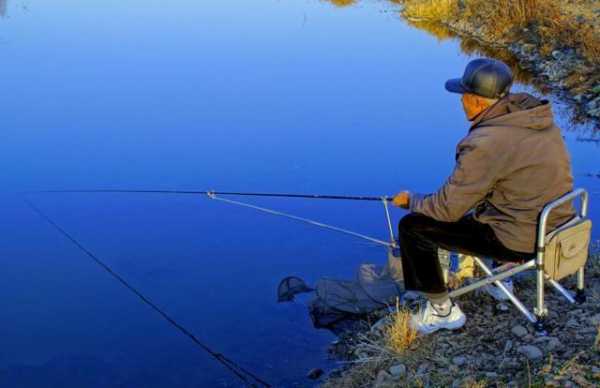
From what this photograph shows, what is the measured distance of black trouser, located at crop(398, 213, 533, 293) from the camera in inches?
159

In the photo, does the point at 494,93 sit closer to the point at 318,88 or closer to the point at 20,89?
the point at 318,88

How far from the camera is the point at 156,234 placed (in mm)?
7238

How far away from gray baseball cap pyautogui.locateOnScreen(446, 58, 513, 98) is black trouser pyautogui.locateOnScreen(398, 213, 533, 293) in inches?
26.2

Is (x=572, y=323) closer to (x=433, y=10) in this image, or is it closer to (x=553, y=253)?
Result: (x=553, y=253)

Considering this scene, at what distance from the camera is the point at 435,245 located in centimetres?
414

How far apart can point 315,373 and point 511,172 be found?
6.81 feet

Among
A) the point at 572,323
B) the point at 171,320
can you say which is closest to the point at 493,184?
the point at 572,323

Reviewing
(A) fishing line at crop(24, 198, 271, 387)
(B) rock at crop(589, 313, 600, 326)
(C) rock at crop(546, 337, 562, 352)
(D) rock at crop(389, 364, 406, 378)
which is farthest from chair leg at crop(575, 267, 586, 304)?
(A) fishing line at crop(24, 198, 271, 387)

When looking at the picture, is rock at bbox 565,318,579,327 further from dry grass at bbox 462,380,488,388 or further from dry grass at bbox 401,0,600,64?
dry grass at bbox 401,0,600,64

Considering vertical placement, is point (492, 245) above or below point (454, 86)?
below

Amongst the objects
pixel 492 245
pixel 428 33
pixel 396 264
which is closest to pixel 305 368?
pixel 396 264

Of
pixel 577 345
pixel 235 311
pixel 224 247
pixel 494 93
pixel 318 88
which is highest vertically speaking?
pixel 318 88

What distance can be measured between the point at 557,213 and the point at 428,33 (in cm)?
1242

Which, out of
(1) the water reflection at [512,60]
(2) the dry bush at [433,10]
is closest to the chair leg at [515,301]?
(1) the water reflection at [512,60]
